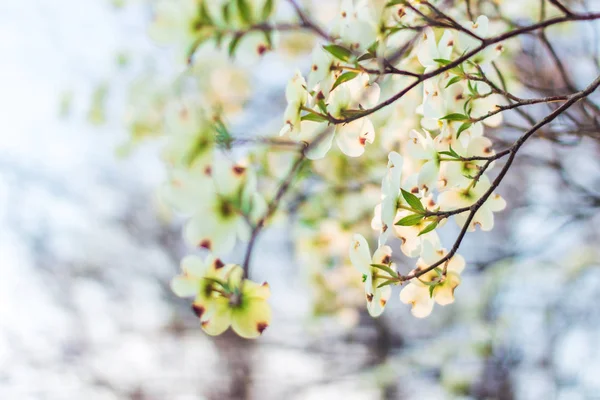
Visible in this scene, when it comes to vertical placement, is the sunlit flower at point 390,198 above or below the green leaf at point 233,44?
below

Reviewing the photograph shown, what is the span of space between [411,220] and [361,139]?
7 cm

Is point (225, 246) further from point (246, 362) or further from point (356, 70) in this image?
point (246, 362)

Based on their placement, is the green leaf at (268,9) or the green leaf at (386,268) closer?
the green leaf at (386,268)

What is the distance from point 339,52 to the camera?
367 mm

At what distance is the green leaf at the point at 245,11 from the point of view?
0.57 m

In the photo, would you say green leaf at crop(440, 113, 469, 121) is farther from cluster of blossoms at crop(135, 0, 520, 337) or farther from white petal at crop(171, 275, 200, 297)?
white petal at crop(171, 275, 200, 297)

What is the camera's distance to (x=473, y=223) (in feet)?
1.30

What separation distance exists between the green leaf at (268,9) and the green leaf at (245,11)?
17 millimetres

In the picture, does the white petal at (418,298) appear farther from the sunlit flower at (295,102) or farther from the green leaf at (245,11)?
the green leaf at (245,11)

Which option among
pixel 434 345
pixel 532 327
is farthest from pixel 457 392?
pixel 532 327

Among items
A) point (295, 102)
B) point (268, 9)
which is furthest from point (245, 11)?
point (295, 102)

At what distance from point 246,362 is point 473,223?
2978mm

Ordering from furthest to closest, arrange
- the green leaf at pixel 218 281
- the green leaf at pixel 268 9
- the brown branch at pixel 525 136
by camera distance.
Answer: the green leaf at pixel 268 9 → the green leaf at pixel 218 281 → the brown branch at pixel 525 136

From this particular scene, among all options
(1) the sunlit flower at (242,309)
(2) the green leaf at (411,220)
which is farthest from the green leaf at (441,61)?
(1) the sunlit flower at (242,309)
